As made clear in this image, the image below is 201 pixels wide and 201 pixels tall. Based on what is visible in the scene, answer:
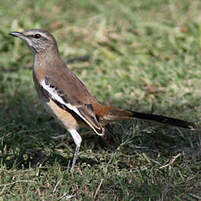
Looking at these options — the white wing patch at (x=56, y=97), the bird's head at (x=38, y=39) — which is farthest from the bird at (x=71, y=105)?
the bird's head at (x=38, y=39)

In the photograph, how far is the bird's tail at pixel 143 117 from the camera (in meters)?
5.14

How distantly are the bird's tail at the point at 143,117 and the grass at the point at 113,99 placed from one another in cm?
41

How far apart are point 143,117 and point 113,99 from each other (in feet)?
6.95

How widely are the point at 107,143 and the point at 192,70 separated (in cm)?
275

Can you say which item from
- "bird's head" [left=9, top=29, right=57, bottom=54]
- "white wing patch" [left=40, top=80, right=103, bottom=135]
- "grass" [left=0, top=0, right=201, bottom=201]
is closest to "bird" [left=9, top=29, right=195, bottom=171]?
"white wing patch" [left=40, top=80, right=103, bottom=135]

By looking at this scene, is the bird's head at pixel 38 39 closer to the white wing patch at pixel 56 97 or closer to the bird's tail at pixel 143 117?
the white wing patch at pixel 56 97

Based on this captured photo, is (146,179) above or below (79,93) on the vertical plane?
below

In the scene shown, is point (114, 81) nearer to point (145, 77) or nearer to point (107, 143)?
point (145, 77)

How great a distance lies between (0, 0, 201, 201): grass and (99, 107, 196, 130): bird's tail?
16.0 inches

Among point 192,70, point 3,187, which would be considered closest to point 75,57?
point 192,70

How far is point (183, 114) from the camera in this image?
643 centimetres

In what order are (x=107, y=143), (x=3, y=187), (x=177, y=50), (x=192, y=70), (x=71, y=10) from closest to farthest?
1. (x=3, y=187)
2. (x=107, y=143)
3. (x=192, y=70)
4. (x=177, y=50)
5. (x=71, y=10)

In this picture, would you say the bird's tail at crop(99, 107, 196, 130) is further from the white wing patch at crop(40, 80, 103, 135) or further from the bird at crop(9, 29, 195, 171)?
the white wing patch at crop(40, 80, 103, 135)

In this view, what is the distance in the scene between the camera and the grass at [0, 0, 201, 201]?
504cm
